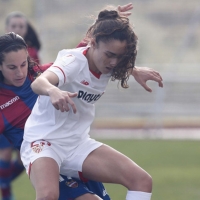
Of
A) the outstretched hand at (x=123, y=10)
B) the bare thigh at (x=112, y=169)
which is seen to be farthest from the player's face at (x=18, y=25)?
the bare thigh at (x=112, y=169)

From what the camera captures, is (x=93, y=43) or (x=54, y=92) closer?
(x=54, y=92)

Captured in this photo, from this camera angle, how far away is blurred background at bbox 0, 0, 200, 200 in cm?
1085

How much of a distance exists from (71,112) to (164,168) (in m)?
4.76

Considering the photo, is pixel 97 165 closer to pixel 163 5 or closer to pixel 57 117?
pixel 57 117

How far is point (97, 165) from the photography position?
4086mm

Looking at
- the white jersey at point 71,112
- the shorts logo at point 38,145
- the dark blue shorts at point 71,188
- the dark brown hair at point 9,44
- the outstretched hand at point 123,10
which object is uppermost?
the outstretched hand at point 123,10

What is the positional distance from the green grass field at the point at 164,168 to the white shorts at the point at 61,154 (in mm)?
2207

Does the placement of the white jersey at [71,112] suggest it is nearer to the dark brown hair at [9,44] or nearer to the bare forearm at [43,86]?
the bare forearm at [43,86]

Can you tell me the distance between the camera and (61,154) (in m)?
4.12

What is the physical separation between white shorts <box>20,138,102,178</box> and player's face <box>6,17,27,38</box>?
113 inches

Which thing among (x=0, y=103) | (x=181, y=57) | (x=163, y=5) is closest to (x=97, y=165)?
(x=0, y=103)

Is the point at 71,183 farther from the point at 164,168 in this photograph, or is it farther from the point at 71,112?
the point at 164,168

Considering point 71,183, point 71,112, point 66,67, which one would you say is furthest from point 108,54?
point 71,183

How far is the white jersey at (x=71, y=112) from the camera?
4066 millimetres
